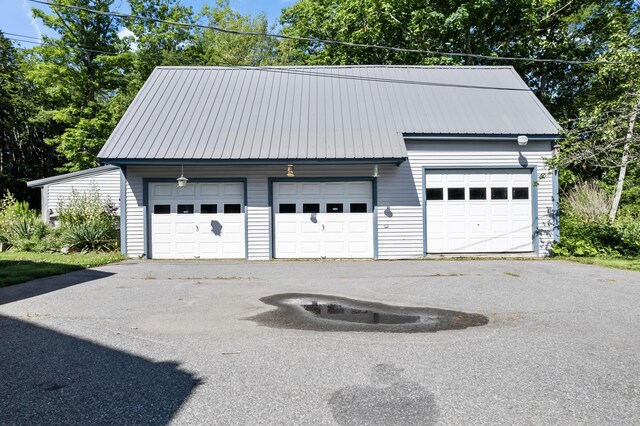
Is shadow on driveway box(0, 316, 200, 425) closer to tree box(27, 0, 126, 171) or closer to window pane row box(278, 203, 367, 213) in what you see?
window pane row box(278, 203, 367, 213)

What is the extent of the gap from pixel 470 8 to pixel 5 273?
2091 cm

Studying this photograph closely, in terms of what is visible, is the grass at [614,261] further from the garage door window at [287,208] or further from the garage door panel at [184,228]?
the garage door panel at [184,228]

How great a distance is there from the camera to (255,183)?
41.2ft

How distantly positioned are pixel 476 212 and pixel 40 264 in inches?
469

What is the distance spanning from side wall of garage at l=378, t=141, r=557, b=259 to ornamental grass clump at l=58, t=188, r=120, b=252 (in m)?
8.54

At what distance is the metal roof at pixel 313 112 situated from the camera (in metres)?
12.1

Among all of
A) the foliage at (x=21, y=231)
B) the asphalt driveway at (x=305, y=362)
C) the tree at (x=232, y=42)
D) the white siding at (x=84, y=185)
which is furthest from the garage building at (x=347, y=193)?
the tree at (x=232, y=42)

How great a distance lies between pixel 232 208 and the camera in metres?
12.7

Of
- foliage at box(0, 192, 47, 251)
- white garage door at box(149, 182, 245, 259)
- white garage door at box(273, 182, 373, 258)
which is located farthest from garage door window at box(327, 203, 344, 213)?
foliage at box(0, 192, 47, 251)

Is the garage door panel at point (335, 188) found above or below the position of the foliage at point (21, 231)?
above

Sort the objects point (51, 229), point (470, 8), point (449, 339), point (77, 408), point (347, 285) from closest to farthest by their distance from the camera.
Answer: point (77, 408)
point (449, 339)
point (347, 285)
point (51, 229)
point (470, 8)

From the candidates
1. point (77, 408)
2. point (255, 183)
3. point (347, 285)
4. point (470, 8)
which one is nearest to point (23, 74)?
point (255, 183)

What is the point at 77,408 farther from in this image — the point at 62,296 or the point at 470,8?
the point at 470,8

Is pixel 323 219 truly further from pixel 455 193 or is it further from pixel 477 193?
pixel 477 193
